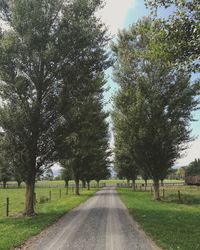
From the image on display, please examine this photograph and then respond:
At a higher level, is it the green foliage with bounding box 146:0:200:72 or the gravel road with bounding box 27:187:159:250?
the green foliage with bounding box 146:0:200:72

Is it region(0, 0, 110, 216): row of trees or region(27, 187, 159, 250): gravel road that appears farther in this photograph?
region(0, 0, 110, 216): row of trees

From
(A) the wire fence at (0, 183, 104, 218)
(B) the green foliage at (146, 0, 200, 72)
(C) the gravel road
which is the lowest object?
(C) the gravel road

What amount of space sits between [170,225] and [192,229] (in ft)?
3.56

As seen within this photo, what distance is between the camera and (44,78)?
19172 mm

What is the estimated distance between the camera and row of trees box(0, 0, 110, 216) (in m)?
17.9

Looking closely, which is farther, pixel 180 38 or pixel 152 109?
pixel 152 109

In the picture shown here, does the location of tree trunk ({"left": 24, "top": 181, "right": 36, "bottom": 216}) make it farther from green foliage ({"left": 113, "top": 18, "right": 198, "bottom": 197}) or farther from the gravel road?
green foliage ({"left": 113, "top": 18, "right": 198, "bottom": 197})

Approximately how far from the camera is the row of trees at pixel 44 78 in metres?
17.9

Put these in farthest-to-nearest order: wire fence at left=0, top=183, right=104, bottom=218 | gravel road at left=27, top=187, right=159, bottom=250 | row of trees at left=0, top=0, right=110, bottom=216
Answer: wire fence at left=0, top=183, right=104, bottom=218 < row of trees at left=0, top=0, right=110, bottom=216 < gravel road at left=27, top=187, right=159, bottom=250

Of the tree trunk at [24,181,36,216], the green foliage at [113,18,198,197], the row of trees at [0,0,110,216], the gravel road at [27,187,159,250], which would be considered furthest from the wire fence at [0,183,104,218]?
the green foliage at [113,18,198,197]

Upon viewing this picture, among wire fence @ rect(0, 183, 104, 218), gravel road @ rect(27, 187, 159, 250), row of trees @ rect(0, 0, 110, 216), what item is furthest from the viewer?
wire fence @ rect(0, 183, 104, 218)

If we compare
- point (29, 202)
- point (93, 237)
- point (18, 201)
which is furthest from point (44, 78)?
point (18, 201)

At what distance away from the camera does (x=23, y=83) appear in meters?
18.0

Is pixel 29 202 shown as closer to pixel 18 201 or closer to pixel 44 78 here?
pixel 44 78
